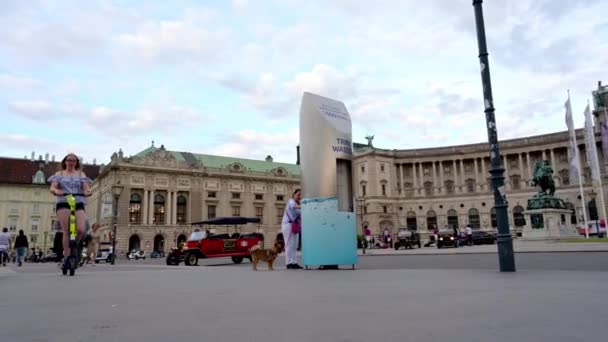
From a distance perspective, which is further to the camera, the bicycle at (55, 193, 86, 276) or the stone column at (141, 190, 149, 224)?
the stone column at (141, 190, 149, 224)

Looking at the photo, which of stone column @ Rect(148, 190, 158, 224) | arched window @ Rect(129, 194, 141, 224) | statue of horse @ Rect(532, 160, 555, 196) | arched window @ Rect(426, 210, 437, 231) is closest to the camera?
statue of horse @ Rect(532, 160, 555, 196)

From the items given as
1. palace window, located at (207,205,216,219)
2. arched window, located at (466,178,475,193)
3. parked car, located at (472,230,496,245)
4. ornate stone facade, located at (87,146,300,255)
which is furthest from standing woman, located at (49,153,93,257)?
arched window, located at (466,178,475,193)

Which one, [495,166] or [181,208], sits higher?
[181,208]

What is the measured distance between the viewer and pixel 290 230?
38.7ft

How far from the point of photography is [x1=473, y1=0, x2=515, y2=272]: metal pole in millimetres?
8000

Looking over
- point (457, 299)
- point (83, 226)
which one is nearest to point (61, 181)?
point (83, 226)

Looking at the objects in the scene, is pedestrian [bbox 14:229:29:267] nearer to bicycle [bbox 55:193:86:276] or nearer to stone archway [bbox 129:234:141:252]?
bicycle [bbox 55:193:86:276]

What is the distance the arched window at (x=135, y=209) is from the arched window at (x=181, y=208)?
613 cm

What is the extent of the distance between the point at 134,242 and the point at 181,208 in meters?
8.97

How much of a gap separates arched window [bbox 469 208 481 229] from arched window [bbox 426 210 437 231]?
6071mm

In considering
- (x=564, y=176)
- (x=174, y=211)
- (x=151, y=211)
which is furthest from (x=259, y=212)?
(x=564, y=176)

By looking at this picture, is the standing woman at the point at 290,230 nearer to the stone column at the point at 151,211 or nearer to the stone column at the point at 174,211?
the stone column at the point at 151,211

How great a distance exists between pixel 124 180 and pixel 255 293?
63.0 metres

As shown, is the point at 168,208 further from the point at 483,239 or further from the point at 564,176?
the point at 564,176
